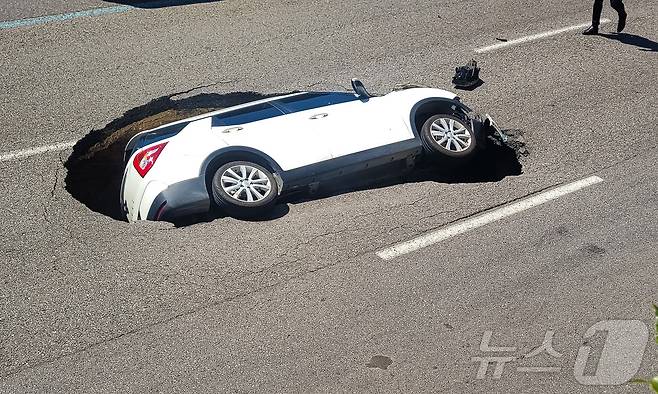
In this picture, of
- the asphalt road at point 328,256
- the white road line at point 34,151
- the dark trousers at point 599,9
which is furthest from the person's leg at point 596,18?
the white road line at point 34,151

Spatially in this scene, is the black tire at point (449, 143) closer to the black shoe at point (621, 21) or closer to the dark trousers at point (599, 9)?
the dark trousers at point (599, 9)

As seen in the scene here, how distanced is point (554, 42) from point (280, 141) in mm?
5933

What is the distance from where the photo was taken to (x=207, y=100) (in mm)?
10234

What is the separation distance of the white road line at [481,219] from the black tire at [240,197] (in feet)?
3.70

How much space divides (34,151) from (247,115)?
2.47m

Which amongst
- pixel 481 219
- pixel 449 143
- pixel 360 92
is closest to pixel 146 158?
pixel 360 92

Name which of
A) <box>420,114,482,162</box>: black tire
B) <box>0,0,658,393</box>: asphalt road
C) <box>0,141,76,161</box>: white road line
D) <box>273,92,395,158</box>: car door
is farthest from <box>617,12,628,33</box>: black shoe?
<box>0,141,76,161</box>: white road line

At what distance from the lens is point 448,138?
8445 millimetres

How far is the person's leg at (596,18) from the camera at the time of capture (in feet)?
40.1

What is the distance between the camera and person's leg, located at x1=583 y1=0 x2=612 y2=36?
1222cm

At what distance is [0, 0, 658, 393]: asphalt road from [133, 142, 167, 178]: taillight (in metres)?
0.53

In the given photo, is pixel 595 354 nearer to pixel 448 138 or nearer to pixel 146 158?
pixel 448 138

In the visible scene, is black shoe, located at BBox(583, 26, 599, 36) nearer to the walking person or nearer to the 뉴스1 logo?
the walking person

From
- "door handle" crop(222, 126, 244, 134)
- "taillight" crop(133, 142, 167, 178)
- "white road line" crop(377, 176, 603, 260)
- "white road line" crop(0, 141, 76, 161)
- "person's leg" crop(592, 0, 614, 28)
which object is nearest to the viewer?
"white road line" crop(377, 176, 603, 260)
